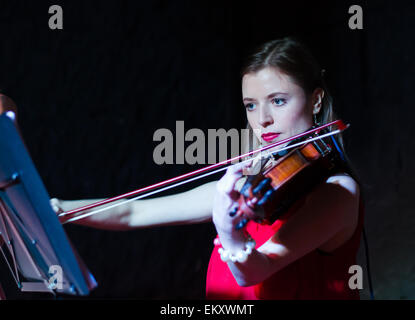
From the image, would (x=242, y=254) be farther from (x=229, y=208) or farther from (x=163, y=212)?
(x=163, y=212)

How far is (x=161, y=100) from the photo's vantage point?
6.59 feet

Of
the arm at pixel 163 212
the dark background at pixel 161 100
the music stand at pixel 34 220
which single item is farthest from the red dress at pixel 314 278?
the dark background at pixel 161 100

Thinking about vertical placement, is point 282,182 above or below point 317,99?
below

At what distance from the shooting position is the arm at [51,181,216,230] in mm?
1248

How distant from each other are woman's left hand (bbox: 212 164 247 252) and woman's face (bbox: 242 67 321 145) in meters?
0.31

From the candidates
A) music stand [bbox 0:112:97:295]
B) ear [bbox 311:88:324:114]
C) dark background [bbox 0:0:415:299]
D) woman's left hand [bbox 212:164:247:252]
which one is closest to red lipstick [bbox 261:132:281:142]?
ear [bbox 311:88:324:114]

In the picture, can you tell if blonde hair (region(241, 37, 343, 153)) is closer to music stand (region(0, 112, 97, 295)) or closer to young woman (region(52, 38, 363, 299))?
young woman (region(52, 38, 363, 299))

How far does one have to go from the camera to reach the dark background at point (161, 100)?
5.77ft

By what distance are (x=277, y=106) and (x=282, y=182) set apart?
37 cm

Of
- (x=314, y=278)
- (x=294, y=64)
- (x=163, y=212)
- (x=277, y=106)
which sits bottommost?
(x=314, y=278)

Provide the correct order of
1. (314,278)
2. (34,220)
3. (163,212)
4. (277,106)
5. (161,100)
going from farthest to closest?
(161,100)
(163,212)
(277,106)
(314,278)
(34,220)

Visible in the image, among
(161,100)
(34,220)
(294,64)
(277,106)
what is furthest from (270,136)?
(161,100)

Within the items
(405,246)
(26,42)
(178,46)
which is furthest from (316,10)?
(26,42)

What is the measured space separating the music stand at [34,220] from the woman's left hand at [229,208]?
236 millimetres
